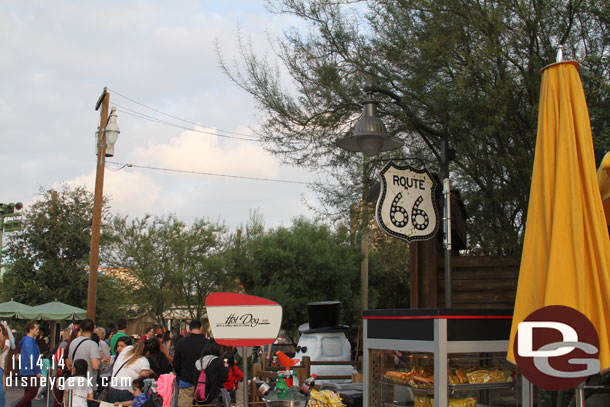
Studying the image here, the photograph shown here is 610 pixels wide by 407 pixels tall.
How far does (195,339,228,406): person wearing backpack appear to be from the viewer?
7879 millimetres

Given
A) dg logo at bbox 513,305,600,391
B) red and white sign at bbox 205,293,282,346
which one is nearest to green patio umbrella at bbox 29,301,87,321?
red and white sign at bbox 205,293,282,346

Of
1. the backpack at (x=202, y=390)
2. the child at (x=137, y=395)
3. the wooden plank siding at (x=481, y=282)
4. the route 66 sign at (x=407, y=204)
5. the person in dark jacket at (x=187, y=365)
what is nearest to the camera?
the route 66 sign at (x=407, y=204)

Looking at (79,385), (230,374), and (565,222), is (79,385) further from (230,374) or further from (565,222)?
(565,222)

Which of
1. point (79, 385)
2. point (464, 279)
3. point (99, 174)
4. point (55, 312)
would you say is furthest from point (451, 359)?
point (55, 312)

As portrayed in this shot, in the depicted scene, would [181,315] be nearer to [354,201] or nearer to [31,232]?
[31,232]

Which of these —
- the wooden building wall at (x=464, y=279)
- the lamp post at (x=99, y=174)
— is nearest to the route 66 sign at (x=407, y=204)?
the wooden building wall at (x=464, y=279)

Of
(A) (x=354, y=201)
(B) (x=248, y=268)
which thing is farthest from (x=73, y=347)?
(B) (x=248, y=268)

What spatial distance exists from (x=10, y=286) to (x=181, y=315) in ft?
35.2

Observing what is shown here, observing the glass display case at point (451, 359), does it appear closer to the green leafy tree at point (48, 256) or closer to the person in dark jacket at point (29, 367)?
the person in dark jacket at point (29, 367)

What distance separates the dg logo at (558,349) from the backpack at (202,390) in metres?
4.85

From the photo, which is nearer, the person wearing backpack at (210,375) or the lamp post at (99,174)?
the person wearing backpack at (210,375)

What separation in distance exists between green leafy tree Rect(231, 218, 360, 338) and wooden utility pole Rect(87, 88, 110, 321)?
9532 mm

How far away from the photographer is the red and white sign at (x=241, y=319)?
200 inches

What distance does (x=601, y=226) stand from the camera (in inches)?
168
